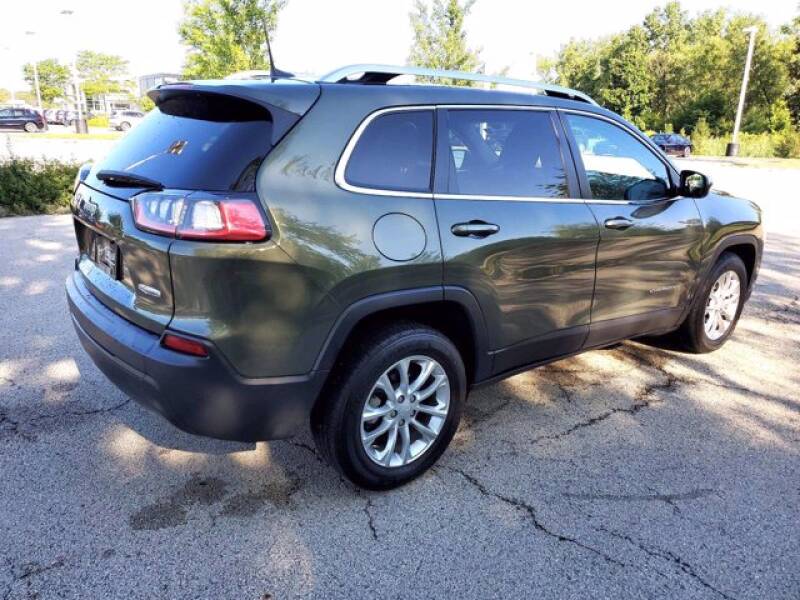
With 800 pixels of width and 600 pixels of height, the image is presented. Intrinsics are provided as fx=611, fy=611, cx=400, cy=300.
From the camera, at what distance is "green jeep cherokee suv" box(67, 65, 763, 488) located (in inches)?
90.8

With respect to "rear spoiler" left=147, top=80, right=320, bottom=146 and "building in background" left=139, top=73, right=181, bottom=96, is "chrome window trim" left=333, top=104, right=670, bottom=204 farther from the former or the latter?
"building in background" left=139, top=73, right=181, bottom=96

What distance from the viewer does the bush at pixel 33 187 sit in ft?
32.9

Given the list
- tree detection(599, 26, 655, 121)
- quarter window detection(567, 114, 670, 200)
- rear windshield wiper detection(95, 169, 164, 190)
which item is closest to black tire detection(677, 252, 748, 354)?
quarter window detection(567, 114, 670, 200)

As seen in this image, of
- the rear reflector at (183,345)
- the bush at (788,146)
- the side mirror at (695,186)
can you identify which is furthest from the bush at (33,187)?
the bush at (788,146)

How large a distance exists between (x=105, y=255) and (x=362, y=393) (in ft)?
4.42

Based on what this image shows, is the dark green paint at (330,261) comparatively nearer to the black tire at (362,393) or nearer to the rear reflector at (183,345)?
the rear reflector at (183,345)

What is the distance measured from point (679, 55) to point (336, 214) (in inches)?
2295

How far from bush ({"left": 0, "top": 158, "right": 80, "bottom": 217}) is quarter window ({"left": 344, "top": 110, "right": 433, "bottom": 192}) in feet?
31.5

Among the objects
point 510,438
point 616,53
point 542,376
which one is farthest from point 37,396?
point 616,53

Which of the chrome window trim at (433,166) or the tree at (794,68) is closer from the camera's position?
the chrome window trim at (433,166)

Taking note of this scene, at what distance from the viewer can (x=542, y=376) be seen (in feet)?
13.9

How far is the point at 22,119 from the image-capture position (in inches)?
1571

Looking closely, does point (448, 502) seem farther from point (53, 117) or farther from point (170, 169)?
point (53, 117)

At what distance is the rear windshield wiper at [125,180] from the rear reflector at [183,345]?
0.60 metres
